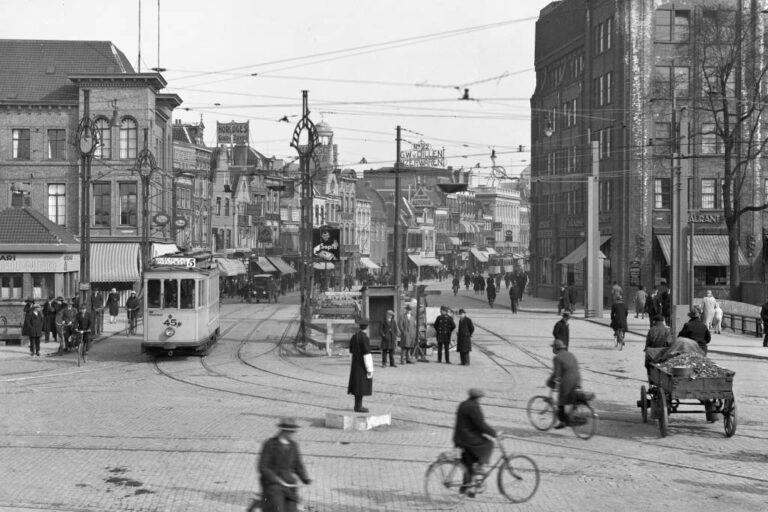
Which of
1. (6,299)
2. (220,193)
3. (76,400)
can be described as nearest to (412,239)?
(220,193)

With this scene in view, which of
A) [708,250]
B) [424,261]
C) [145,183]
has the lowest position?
[424,261]

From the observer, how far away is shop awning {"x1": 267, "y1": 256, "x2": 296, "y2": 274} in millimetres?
83594

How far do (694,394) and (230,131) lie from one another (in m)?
86.1

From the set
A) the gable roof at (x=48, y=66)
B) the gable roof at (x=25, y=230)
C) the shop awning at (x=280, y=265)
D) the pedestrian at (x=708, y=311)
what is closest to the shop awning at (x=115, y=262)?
the gable roof at (x=48, y=66)

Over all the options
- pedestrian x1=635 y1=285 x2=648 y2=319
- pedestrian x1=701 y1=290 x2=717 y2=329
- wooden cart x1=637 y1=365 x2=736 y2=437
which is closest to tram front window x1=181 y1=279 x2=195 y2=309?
wooden cart x1=637 y1=365 x2=736 y2=437

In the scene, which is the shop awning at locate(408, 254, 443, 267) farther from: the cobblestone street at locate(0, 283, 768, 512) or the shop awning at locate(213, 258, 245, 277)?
the cobblestone street at locate(0, 283, 768, 512)

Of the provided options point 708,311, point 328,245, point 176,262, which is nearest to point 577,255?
point 708,311

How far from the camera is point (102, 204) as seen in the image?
59688 mm

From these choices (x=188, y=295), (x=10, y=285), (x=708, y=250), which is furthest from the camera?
(x=708, y=250)

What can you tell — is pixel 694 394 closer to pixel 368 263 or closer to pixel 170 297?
pixel 170 297

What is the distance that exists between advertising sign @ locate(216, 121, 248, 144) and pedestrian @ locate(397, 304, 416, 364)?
70937mm

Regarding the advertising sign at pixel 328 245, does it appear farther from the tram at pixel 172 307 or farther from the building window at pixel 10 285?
the building window at pixel 10 285

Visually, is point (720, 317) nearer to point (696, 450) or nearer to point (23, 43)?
point (696, 450)

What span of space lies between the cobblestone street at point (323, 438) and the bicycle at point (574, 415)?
22 cm
